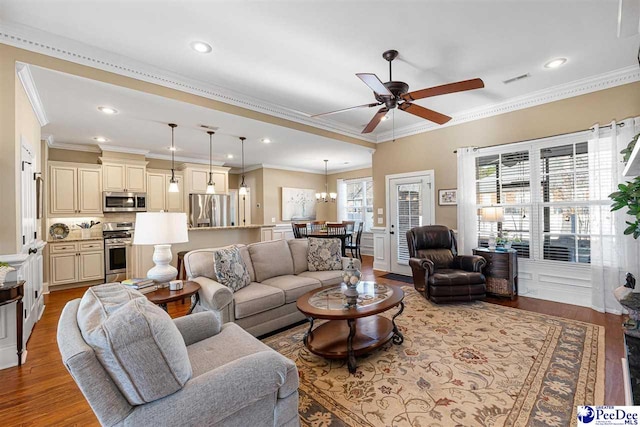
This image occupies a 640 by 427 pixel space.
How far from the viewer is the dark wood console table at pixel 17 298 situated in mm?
2322

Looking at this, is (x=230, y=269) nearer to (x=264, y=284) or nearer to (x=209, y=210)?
(x=264, y=284)

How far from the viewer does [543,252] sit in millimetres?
4137

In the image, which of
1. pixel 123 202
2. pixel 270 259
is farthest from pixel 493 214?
pixel 123 202

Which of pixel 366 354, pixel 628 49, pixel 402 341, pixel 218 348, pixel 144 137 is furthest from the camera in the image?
pixel 144 137

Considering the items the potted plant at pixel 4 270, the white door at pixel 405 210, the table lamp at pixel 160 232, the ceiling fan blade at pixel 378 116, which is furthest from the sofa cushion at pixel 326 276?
the potted plant at pixel 4 270

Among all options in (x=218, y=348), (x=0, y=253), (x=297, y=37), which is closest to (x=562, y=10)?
(x=297, y=37)

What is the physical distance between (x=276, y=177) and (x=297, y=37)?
18.6 feet

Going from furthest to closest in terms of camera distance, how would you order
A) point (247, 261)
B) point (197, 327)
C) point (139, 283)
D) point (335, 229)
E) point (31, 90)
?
point (335, 229), point (247, 261), point (31, 90), point (139, 283), point (197, 327)

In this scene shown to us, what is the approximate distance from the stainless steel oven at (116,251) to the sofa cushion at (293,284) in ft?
12.1

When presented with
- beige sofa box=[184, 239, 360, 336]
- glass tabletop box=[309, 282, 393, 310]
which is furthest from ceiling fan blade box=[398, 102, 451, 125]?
beige sofa box=[184, 239, 360, 336]

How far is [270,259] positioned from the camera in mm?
3686

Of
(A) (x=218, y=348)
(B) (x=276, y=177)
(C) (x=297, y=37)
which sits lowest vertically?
(A) (x=218, y=348)

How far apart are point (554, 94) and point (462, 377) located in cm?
393

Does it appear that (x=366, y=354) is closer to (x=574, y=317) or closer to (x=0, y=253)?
(x=574, y=317)
